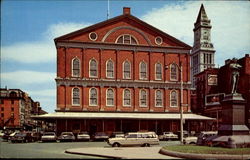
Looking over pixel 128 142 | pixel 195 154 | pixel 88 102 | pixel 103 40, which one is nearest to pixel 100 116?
pixel 88 102

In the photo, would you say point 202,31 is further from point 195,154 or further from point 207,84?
point 195,154

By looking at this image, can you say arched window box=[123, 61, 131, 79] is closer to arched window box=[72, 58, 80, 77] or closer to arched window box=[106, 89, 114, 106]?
arched window box=[106, 89, 114, 106]

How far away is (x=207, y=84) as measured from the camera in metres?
82.8

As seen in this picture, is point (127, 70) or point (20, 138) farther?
point (127, 70)

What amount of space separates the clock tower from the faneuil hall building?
88.3 metres

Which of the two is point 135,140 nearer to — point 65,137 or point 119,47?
point 65,137

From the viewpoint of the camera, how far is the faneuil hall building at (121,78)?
5078cm

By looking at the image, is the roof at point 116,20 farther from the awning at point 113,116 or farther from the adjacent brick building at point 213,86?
the adjacent brick building at point 213,86

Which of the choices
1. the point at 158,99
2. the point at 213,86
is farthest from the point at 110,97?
the point at 213,86

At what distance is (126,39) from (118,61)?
11.8 ft

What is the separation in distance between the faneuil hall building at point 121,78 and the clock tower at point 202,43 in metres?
88.3

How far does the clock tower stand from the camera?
14018 cm

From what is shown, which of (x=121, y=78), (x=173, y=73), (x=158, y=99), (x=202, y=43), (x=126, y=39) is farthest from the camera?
(x=202, y=43)

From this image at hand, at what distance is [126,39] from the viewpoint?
54031mm
